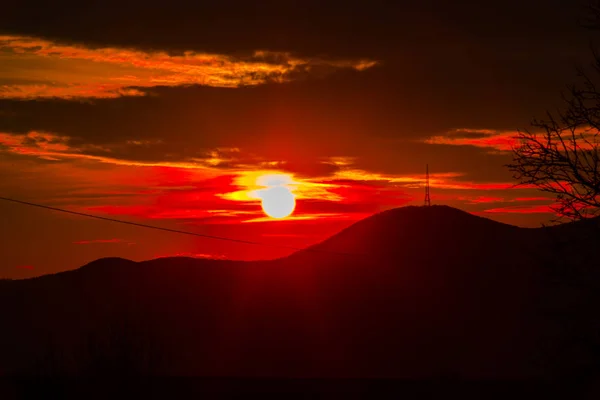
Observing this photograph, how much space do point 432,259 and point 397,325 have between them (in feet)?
46.2

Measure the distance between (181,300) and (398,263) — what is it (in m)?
19.6

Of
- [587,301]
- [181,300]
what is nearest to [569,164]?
[587,301]

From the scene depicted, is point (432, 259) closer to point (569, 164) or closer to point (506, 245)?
point (506, 245)

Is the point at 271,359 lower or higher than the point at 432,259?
lower

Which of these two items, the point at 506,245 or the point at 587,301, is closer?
the point at 587,301

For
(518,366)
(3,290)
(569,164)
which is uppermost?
(569,164)

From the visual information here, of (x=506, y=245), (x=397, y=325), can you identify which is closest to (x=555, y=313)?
(x=397, y=325)

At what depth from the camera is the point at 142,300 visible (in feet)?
218

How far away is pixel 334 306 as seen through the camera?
62.7 metres

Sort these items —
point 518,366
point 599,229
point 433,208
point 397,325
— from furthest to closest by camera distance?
point 433,208
point 397,325
point 518,366
point 599,229

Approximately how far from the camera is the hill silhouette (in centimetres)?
5194

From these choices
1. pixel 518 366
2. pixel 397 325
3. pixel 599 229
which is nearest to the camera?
pixel 599 229

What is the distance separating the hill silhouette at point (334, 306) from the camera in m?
51.9

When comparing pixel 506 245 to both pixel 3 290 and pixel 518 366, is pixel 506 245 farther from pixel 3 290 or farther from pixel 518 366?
pixel 3 290
